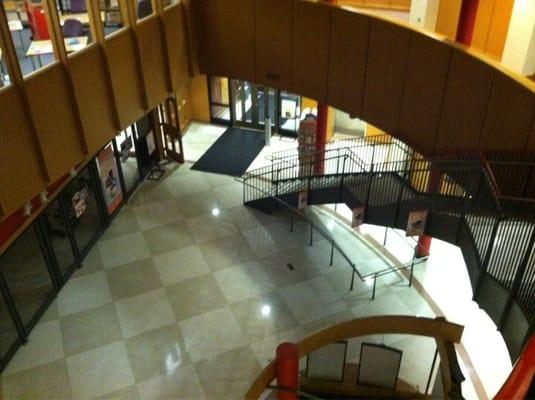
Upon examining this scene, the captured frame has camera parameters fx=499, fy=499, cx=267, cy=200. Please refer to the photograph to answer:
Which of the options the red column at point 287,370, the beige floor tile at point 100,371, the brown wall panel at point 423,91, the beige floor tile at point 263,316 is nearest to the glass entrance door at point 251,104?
the brown wall panel at point 423,91

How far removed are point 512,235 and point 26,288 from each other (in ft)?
30.6

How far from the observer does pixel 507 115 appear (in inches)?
333

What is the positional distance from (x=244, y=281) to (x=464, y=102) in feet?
20.2

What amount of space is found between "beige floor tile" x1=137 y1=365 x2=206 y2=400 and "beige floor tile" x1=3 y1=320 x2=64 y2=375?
2008mm

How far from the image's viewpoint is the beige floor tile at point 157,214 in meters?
13.7

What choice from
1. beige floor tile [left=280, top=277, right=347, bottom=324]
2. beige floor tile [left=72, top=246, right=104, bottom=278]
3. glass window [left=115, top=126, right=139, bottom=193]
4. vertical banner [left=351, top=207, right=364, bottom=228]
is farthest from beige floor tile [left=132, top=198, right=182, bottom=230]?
vertical banner [left=351, top=207, right=364, bottom=228]

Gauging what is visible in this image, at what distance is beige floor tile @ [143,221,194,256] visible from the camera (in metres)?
12.8

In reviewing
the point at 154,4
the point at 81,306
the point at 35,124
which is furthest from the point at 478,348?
the point at 154,4

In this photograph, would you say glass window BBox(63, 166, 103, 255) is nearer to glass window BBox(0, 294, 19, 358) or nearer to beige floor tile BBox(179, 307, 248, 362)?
glass window BBox(0, 294, 19, 358)

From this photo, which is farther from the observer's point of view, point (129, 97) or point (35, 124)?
point (129, 97)

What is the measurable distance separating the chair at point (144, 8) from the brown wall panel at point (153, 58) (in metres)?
0.26

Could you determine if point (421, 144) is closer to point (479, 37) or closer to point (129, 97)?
point (479, 37)

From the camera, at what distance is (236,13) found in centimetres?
1230

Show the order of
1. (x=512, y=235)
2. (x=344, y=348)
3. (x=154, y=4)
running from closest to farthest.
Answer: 1. (x=512, y=235)
2. (x=344, y=348)
3. (x=154, y=4)
